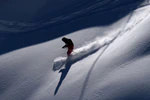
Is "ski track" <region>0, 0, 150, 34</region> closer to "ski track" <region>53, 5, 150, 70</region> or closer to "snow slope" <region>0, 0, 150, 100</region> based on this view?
"snow slope" <region>0, 0, 150, 100</region>

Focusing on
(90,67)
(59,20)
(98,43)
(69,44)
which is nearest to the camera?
(90,67)

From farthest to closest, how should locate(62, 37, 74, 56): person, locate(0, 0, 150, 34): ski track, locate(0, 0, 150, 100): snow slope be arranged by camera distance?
locate(0, 0, 150, 34): ski track → locate(62, 37, 74, 56): person → locate(0, 0, 150, 100): snow slope

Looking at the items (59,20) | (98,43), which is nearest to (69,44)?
(98,43)

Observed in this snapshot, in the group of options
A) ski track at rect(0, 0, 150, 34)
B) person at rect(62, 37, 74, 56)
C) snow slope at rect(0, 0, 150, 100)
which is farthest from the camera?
ski track at rect(0, 0, 150, 34)

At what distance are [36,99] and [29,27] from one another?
4.34 m

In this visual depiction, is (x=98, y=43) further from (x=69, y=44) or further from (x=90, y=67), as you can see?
(x=90, y=67)

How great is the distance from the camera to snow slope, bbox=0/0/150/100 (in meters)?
6.27

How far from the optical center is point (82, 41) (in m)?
9.10

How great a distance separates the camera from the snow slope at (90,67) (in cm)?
627

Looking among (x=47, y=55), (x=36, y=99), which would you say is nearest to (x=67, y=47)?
(x=47, y=55)

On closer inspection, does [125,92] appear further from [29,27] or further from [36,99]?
[29,27]

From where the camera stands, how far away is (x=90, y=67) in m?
7.41

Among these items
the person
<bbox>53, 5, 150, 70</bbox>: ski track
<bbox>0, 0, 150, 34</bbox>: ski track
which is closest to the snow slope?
<bbox>53, 5, 150, 70</bbox>: ski track

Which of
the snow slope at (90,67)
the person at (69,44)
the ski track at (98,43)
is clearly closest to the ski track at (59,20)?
the snow slope at (90,67)
